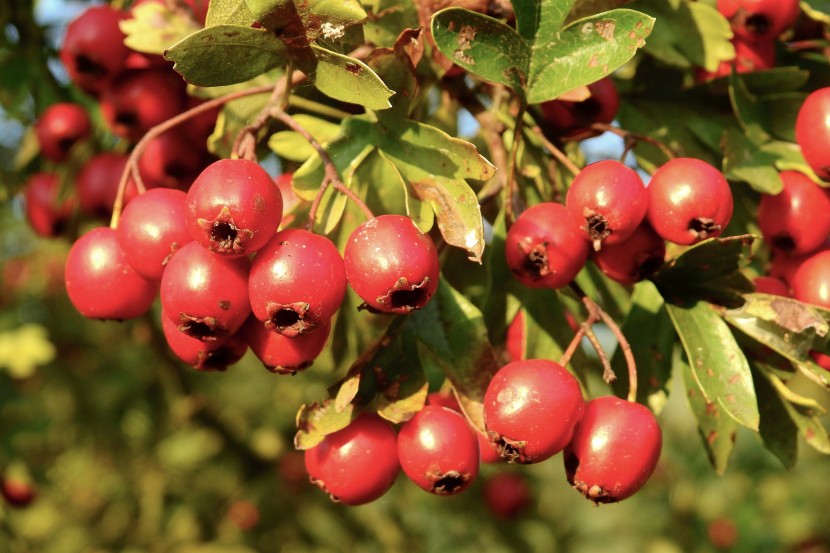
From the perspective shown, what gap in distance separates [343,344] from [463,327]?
44 cm

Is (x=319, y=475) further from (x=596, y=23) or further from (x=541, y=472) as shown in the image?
(x=541, y=472)

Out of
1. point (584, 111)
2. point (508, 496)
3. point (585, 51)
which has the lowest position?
point (508, 496)

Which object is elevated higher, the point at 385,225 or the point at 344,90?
the point at 344,90

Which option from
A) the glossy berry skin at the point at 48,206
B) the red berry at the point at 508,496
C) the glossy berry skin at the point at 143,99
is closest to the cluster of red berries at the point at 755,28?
the glossy berry skin at the point at 143,99

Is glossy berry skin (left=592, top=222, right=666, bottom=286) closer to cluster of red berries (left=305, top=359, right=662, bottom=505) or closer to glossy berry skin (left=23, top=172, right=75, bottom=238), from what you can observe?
cluster of red berries (left=305, top=359, right=662, bottom=505)

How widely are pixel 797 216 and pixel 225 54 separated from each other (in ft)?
3.80

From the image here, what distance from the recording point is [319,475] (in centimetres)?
147

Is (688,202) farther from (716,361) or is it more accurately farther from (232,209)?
(232,209)

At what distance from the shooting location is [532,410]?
1.26 metres

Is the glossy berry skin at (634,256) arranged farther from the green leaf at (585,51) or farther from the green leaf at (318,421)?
the green leaf at (318,421)

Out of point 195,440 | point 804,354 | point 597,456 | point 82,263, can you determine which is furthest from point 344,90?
point 195,440

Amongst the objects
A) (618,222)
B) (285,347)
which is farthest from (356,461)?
(618,222)

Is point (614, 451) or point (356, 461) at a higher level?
point (614, 451)

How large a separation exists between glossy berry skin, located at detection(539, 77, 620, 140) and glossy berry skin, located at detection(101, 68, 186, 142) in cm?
94
